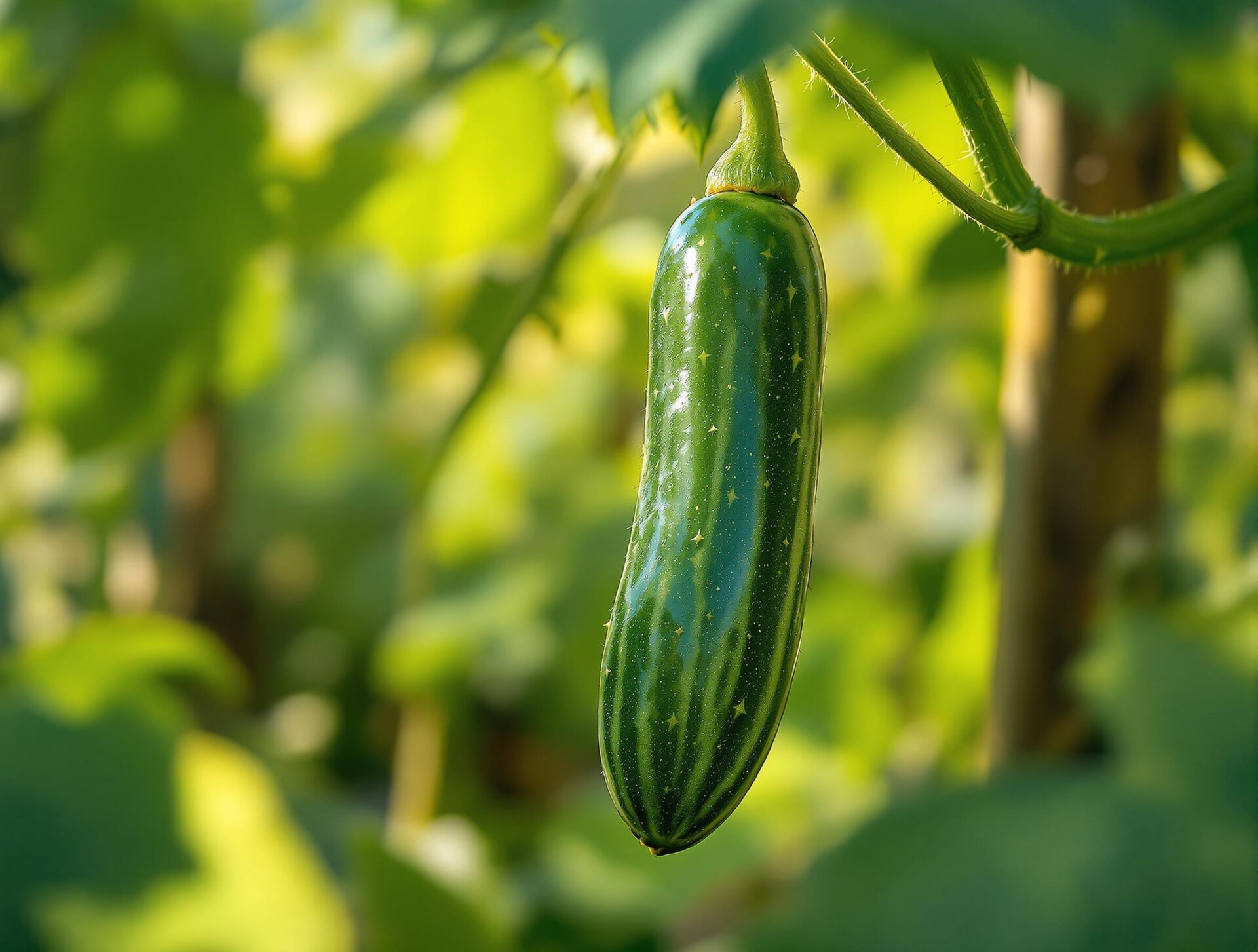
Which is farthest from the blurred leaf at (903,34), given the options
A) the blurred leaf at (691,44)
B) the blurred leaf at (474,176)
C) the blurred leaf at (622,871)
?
the blurred leaf at (622,871)

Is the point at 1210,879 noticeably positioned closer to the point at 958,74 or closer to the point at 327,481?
the point at 958,74

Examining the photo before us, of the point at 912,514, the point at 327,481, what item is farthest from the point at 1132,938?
the point at 327,481

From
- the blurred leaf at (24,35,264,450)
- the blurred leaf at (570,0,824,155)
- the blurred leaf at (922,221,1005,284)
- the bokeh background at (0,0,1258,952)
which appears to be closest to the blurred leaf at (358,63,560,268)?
the bokeh background at (0,0,1258,952)

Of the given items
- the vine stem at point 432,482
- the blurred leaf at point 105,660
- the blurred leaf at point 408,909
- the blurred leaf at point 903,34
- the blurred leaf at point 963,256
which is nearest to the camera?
the blurred leaf at point 903,34

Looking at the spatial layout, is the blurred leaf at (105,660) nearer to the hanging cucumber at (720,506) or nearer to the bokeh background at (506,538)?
the bokeh background at (506,538)

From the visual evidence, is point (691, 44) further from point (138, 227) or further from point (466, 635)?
point (466, 635)

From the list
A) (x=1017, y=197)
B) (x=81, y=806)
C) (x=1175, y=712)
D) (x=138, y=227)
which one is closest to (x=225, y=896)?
(x=81, y=806)
